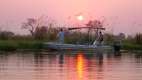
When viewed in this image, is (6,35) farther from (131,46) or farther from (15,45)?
(131,46)

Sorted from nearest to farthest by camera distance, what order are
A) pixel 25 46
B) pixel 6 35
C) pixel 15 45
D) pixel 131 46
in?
pixel 15 45 → pixel 25 46 → pixel 131 46 → pixel 6 35

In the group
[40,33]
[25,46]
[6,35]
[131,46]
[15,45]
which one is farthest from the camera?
[40,33]

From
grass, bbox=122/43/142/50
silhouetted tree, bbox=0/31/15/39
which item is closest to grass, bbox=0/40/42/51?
silhouetted tree, bbox=0/31/15/39

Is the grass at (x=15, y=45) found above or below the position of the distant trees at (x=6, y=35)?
below

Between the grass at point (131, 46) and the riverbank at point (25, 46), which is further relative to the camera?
the grass at point (131, 46)

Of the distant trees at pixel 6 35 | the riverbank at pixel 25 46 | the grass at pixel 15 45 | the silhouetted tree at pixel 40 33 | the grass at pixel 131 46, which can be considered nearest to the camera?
the grass at pixel 15 45

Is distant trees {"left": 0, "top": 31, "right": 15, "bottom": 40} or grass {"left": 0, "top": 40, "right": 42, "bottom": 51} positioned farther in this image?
distant trees {"left": 0, "top": 31, "right": 15, "bottom": 40}

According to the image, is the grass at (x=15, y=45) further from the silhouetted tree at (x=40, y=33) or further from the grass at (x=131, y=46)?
the silhouetted tree at (x=40, y=33)

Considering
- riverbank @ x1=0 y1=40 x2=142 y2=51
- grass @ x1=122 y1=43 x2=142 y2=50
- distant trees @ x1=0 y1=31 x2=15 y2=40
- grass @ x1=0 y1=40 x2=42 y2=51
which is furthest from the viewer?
distant trees @ x1=0 y1=31 x2=15 y2=40

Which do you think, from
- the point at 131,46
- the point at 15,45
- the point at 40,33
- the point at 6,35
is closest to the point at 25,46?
the point at 15,45

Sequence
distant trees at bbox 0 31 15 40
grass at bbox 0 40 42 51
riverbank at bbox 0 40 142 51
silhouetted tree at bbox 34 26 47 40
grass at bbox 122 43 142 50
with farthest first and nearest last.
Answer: silhouetted tree at bbox 34 26 47 40 < distant trees at bbox 0 31 15 40 < grass at bbox 122 43 142 50 < riverbank at bbox 0 40 142 51 < grass at bbox 0 40 42 51

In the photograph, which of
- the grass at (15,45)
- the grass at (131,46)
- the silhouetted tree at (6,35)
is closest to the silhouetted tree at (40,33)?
the silhouetted tree at (6,35)

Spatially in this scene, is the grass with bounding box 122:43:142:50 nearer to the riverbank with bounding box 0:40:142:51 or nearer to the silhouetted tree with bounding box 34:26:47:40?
the riverbank with bounding box 0:40:142:51

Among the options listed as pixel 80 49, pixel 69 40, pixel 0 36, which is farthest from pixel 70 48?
pixel 0 36
